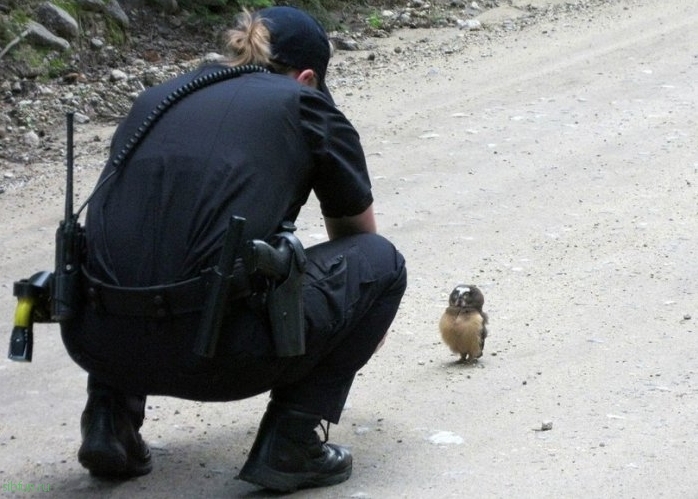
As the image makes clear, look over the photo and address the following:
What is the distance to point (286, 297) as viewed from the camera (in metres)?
3.69

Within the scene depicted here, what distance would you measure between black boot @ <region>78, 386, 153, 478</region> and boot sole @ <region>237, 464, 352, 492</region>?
1.25 feet

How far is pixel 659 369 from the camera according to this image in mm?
4969

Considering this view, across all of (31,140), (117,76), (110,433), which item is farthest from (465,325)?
(117,76)

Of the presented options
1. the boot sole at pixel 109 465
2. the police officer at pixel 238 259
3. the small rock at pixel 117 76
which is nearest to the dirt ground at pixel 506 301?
the boot sole at pixel 109 465

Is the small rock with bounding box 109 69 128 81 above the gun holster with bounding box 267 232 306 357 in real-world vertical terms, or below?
below

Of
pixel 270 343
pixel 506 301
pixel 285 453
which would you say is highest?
pixel 270 343

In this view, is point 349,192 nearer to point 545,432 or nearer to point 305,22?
point 305,22

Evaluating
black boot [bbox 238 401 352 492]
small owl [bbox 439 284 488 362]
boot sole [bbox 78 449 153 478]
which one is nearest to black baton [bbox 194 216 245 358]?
black boot [bbox 238 401 352 492]

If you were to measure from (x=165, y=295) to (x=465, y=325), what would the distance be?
5.90ft

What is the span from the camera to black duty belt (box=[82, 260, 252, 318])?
3.61 metres

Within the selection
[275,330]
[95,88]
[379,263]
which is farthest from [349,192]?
[95,88]

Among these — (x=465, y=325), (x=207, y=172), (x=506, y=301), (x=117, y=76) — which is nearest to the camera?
(x=207, y=172)

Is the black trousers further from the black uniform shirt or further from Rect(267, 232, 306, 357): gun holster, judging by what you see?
the black uniform shirt

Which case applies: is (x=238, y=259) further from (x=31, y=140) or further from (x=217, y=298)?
(x=31, y=140)
